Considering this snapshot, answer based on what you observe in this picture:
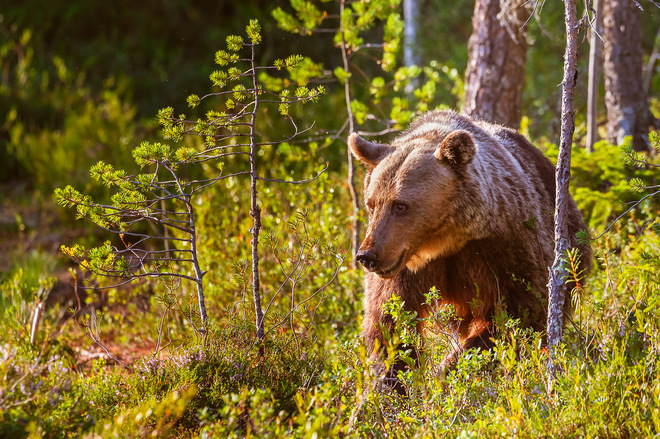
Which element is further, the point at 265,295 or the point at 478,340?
the point at 265,295

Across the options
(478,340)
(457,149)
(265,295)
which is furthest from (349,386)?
(265,295)

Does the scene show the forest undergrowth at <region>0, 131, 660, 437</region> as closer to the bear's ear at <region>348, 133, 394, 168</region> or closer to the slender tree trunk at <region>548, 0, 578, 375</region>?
the slender tree trunk at <region>548, 0, 578, 375</region>

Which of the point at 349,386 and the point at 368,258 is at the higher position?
the point at 368,258

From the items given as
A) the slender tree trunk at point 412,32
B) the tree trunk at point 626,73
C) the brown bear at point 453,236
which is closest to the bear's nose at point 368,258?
the brown bear at point 453,236

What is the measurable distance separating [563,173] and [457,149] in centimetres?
57

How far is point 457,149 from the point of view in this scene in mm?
3428

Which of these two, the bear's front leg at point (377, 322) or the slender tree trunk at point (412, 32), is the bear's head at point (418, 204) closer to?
the bear's front leg at point (377, 322)

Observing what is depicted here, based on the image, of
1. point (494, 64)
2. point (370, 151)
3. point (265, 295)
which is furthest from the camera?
point (494, 64)

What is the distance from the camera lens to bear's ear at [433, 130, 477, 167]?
11.1 ft

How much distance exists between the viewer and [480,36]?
593cm

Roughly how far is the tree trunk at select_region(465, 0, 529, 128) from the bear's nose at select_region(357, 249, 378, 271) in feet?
10.3

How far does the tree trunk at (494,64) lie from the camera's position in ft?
19.2

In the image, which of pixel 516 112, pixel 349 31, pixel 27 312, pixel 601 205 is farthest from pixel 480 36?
pixel 27 312

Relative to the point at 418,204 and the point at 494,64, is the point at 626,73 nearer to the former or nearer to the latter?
the point at 494,64
